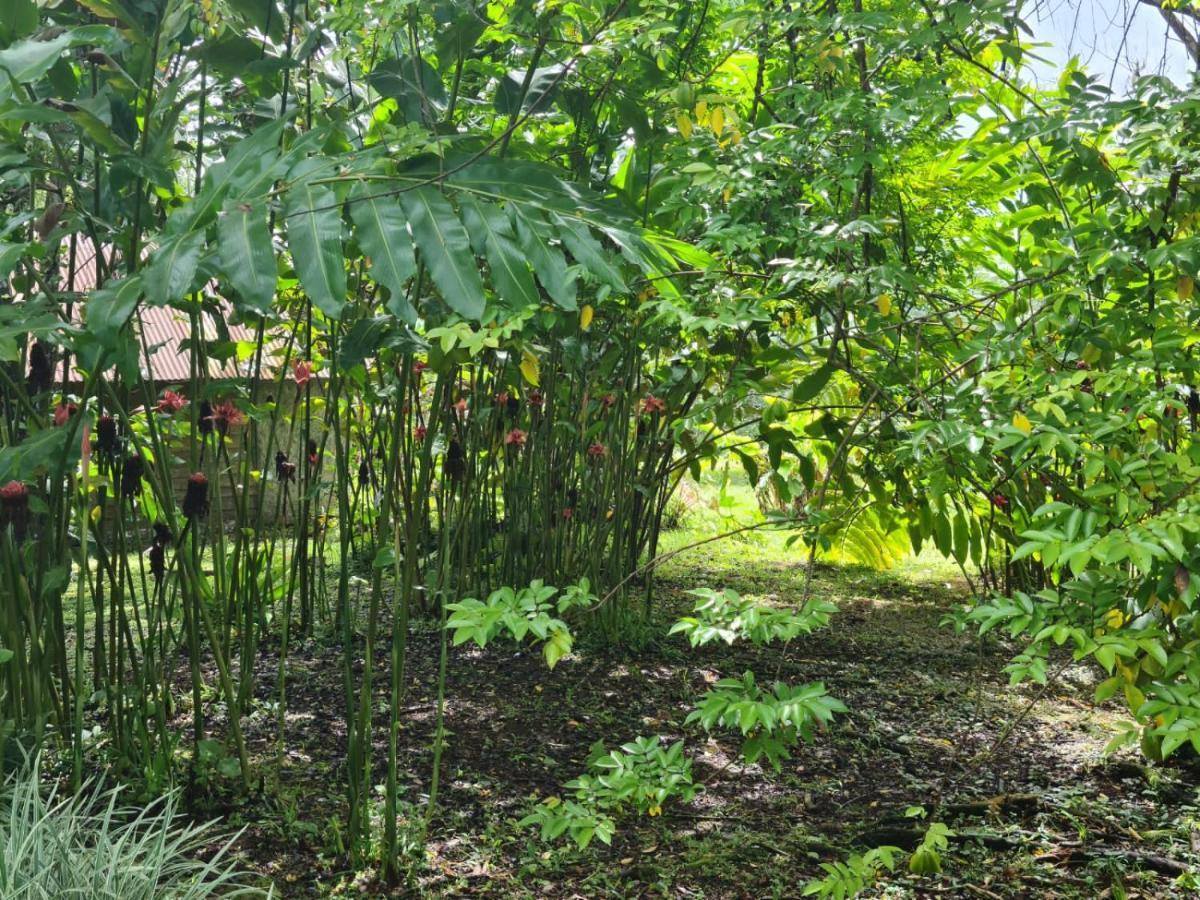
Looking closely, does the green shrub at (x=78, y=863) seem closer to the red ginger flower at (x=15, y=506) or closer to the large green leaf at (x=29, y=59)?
the red ginger flower at (x=15, y=506)

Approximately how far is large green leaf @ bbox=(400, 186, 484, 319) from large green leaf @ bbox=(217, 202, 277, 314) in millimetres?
172

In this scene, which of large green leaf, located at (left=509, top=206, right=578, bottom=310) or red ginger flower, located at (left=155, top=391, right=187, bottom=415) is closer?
large green leaf, located at (left=509, top=206, right=578, bottom=310)

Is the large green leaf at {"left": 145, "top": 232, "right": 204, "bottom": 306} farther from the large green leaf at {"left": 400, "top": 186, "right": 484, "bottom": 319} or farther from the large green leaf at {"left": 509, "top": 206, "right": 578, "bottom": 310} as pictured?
the large green leaf at {"left": 509, "top": 206, "right": 578, "bottom": 310}

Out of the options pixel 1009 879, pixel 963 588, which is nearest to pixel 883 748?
pixel 1009 879

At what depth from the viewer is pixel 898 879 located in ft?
6.13

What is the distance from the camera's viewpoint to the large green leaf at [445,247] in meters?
1.18

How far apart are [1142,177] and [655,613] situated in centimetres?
226

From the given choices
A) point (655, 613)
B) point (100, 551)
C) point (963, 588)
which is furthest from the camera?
point (963, 588)

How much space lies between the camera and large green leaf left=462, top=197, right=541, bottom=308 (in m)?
1.23

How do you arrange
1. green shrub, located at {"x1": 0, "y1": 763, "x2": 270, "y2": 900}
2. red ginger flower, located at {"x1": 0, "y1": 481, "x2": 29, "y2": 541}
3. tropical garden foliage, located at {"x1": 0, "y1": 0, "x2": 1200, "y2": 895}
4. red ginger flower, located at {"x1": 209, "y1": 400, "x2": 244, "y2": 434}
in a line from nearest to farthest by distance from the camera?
1. tropical garden foliage, located at {"x1": 0, "y1": 0, "x2": 1200, "y2": 895}
2. green shrub, located at {"x1": 0, "y1": 763, "x2": 270, "y2": 900}
3. red ginger flower, located at {"x1": 0, "y1": 481, "x2": 29, "y2": 541}
4. red ginger flower, located at {"x1": 209, "y1": 400, "x2": 244, "y2": 434}

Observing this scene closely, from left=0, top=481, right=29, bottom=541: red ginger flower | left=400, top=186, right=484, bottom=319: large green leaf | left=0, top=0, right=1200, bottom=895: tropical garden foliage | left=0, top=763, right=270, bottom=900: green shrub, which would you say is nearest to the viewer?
left=400, top=186, right=484, bottom=319: large green leaf

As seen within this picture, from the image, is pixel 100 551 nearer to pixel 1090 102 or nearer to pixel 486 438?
pixel 486 438

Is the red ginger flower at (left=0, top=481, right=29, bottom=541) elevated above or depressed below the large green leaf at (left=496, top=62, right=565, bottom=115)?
below

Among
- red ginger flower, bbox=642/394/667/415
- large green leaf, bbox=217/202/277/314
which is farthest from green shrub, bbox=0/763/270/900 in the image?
red ginger flower, bbox=642/394/667/415
